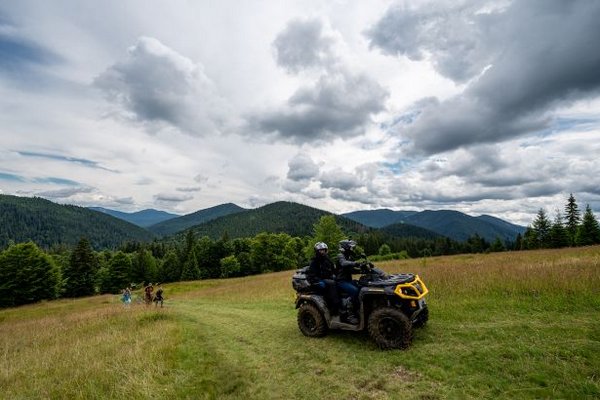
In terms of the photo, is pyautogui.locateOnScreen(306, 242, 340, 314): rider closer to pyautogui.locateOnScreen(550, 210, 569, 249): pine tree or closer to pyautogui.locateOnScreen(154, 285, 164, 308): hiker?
pyautogui.locateOnScreen(154, 285, 164, 308): hiker

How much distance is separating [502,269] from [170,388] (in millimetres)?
12739

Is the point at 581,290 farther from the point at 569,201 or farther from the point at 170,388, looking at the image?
the point at 569,201

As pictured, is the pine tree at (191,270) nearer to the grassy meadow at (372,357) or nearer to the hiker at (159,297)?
the hiker at (159,297)

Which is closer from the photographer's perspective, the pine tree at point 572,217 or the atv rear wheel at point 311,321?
the atv rear wheel at point 311,321

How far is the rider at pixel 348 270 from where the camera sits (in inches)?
355

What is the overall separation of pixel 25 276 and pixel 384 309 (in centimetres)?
6676

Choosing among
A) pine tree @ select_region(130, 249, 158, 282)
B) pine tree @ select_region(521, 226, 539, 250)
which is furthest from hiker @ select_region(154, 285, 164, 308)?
pine tree @ select_region(521, 226, 539, 250)

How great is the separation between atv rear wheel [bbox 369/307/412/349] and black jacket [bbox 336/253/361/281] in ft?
4.13

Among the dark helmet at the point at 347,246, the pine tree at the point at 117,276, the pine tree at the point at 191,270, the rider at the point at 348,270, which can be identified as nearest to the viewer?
the rider at the point at 348,270

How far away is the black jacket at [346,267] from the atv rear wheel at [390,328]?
1.26 m

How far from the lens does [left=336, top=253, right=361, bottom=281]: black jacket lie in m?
9.02

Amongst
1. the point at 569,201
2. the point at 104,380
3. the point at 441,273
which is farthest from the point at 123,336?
the point at 569,201

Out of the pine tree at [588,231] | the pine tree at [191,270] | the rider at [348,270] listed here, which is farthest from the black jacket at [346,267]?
the pine tree at [191,270]

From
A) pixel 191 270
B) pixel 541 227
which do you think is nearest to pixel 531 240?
pixel 541 227
